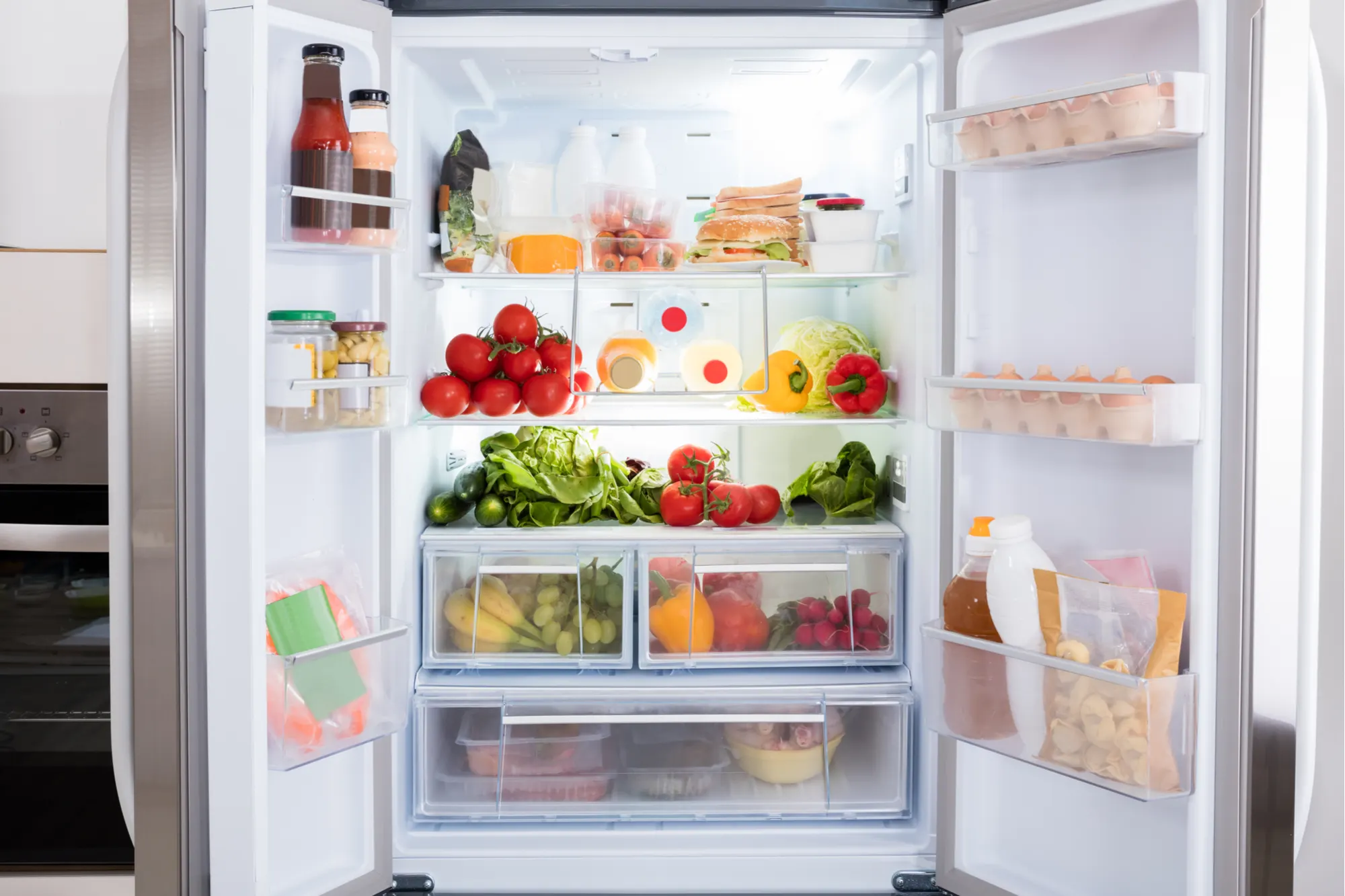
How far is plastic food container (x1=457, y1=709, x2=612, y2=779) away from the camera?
1931 mm

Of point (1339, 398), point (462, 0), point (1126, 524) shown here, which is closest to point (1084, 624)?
point (1126, 524)

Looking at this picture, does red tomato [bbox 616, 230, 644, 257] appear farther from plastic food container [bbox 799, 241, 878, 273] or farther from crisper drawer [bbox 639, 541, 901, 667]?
crisper drawer [bbox 639, 541, 901, 667]

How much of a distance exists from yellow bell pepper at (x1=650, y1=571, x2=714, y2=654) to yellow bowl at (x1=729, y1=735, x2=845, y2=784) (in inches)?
8.7

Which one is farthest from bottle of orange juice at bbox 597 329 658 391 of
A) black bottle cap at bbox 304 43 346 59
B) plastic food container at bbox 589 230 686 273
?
black bottle cap at bbox 304 43 346 59

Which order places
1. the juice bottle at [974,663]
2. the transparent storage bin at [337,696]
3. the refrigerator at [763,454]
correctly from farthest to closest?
the juice bottle at [974,663]
the transparent storage bin at [337,696]
the refrigerator at [763,454]

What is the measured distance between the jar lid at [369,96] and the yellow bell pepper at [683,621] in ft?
3.23

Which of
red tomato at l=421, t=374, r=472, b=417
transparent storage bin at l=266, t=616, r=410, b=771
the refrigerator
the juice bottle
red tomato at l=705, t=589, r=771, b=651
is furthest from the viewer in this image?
red tomato at l=705, t=589, r=771, b=651

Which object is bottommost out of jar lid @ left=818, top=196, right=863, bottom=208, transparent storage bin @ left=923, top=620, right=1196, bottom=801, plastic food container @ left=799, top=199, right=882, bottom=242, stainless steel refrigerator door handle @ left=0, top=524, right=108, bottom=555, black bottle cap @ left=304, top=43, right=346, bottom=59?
transparent storage bin @ left=923, top=620, right=1196, bottom=801

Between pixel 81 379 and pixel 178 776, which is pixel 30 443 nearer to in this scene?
pixel 81 379

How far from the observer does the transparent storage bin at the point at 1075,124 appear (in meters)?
1.26

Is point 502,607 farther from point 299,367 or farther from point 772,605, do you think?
point 299,367

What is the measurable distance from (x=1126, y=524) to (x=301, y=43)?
4.82 feet

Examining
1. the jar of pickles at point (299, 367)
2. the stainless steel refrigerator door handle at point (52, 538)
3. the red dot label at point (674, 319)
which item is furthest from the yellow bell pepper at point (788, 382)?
the stainless steel refrigerator door handle at point (52, 538)

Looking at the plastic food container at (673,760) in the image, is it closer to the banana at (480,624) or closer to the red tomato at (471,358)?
the banana at (480,624)
